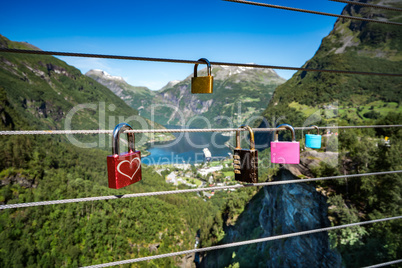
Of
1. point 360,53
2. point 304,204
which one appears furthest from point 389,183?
point 360,53

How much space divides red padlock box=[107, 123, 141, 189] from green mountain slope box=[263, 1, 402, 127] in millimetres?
91120

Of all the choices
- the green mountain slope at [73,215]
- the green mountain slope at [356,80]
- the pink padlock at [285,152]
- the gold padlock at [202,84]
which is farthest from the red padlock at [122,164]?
the green mountain slope at [356,80]

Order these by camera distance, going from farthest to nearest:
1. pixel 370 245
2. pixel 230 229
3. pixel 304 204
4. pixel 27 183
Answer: pixel 27 183 < pixel 230 229 < pixel 304 204 < pixel 370 245

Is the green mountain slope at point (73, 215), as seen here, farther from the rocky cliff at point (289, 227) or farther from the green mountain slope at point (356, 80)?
the green mountain slope at point (356, 80)

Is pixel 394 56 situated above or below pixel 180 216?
above

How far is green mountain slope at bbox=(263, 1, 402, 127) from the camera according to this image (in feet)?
297

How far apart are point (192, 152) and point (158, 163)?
31.7 m

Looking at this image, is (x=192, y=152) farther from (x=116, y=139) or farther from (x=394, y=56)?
(x=116, y=139)

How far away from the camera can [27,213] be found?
64375mm

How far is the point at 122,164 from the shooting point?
1785mm

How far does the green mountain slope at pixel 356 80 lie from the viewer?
297 ft

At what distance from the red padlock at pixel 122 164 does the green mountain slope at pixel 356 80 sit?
91.1 m

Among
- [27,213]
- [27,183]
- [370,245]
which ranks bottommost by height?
[27,213]

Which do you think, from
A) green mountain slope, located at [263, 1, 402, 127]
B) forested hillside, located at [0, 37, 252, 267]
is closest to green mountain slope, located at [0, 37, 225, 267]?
forested hillside, located at [0, 37, 252, 267]
